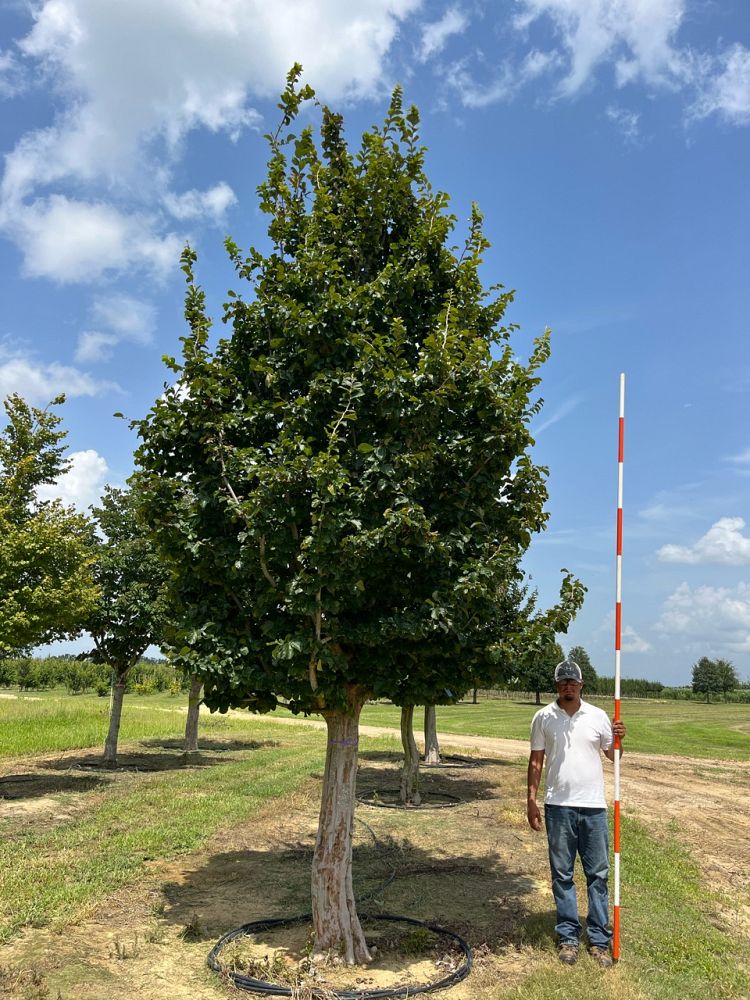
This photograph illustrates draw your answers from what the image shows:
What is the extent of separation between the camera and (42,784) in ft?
56.2

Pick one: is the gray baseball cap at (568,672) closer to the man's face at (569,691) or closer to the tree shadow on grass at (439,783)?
the man's face at (569,691)

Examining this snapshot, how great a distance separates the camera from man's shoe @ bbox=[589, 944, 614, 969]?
6371 millimetres

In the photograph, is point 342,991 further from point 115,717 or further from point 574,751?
point 115,717

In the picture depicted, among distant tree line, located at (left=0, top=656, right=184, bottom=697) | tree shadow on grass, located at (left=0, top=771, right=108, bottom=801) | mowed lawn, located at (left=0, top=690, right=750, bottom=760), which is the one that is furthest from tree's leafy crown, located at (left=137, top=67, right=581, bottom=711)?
distant tree line, located at (left=0, top=656, right=184, bottom=697)

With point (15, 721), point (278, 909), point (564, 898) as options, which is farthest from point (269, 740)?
point (564, 898)

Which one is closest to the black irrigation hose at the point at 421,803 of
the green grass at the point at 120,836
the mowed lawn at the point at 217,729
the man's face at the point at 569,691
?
the green grass at the point at 120,836

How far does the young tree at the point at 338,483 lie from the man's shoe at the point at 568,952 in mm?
1779

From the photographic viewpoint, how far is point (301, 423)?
6898 mm

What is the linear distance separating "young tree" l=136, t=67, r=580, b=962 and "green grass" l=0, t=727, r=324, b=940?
3376 mm

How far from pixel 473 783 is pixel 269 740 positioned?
14.1 metres

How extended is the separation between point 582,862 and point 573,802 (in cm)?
53

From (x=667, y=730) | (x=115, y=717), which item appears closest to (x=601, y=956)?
(x=115, y=717)

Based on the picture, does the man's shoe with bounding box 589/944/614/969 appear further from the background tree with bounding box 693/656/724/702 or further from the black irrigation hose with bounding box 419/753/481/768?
the background tree with bounding box 693/656/724/702

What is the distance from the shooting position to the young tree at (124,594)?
63.6ft
